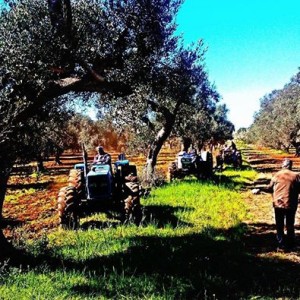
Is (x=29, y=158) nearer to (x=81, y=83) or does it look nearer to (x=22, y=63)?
(x=81, y=83)

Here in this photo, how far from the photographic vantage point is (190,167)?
2322cm

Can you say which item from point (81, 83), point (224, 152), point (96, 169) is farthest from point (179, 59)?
point (224, 152)

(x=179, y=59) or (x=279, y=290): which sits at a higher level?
(x=179, y=59)

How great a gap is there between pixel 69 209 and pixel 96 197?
0.85 m

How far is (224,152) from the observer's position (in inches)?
1307

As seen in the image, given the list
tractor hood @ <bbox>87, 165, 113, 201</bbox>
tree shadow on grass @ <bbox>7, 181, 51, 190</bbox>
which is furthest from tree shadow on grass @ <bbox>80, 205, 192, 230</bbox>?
tree shadow on grass @ <bbox>7, 181, 51, 190</bbox>

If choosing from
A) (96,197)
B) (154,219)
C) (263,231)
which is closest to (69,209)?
(96,197)

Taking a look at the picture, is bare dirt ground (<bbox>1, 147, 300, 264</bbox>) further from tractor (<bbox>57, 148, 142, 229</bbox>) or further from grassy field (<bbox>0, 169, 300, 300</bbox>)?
tractor (<bbox>57, 148, 142, 229</bbox>)

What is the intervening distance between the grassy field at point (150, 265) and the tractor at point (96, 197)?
1.44ft

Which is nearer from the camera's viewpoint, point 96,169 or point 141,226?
point 141,226

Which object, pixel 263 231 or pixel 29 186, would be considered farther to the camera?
pixel 29 186

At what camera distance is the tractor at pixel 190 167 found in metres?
22.9

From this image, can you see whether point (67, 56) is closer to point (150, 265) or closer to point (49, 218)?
point (150, 265)

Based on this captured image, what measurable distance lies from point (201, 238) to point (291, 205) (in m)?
2.21
